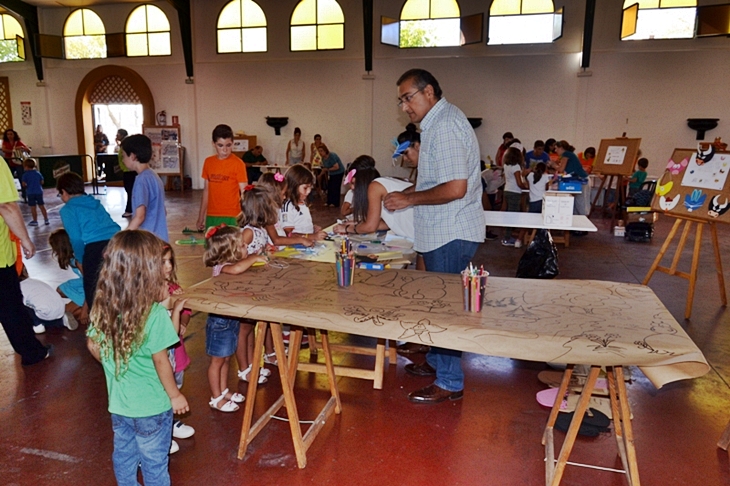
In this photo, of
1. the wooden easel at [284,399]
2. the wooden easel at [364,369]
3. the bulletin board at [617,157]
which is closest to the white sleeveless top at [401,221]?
the wooden easel at [364,369]

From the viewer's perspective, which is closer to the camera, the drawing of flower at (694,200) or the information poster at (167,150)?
the drawing of flower at (694,200)

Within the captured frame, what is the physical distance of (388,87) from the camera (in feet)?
42.0

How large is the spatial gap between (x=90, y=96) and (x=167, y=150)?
318 cm

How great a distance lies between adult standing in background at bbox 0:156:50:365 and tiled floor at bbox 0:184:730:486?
0.40 feet

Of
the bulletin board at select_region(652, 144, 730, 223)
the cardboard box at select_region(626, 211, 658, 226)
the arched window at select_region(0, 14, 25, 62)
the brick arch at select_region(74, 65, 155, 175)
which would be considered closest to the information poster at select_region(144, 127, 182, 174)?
the brick arch at select_region(74, 65, 155, 175)

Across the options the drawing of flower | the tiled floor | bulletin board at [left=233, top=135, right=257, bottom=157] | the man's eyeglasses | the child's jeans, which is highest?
the man's eyeglasses

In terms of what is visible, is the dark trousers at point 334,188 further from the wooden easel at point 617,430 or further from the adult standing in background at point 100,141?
the wooden easel at point 617,430

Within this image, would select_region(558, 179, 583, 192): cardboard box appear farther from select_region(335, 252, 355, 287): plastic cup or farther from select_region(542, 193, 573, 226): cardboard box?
select_region(335, 252, 355, 287): plastic cup

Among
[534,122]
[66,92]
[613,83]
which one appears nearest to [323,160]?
[534,122]

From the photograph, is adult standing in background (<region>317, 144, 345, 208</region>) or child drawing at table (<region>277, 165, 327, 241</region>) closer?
child drawing at table (<region>277, 165, 327, 241</region>)

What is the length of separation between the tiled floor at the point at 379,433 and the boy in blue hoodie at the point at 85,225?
65 centimetres

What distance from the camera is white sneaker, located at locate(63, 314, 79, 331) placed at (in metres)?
4.07

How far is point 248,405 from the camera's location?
93.3 inches

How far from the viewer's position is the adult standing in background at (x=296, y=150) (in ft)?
42.2
